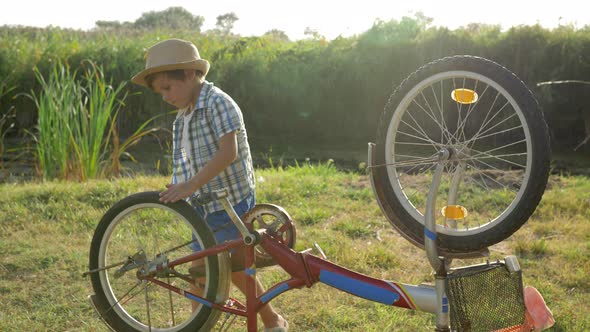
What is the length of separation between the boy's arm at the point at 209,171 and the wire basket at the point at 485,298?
105cm

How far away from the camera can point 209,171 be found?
9.61 ft

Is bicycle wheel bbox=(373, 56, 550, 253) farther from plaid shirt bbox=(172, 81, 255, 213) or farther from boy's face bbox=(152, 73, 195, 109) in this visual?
boy's face bbox=(152, 73, 195, 109)

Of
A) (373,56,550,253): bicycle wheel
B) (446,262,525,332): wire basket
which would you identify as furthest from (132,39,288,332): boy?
(446,262,525,332): wire basket

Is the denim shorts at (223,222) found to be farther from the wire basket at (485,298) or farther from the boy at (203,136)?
the wire basket at (485,298)

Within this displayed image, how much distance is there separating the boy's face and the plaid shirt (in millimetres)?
77

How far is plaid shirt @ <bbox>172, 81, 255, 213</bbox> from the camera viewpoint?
306 centimetres

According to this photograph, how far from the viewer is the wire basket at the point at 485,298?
8.57 feet

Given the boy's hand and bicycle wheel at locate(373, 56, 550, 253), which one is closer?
bicycle wheel at locate(373, 56, 550, 253)

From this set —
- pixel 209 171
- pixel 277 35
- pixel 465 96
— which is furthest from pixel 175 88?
pixel 277 35

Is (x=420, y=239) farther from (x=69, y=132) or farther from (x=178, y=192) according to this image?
(x=69, y=132)

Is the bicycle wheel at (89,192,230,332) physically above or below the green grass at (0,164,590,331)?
above

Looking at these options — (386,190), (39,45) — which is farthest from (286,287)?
(39,45)

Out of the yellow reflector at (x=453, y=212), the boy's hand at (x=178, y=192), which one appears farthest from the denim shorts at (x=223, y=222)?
the yellow reflector at (x=453, y=212)

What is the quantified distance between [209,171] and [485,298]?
124 cm
